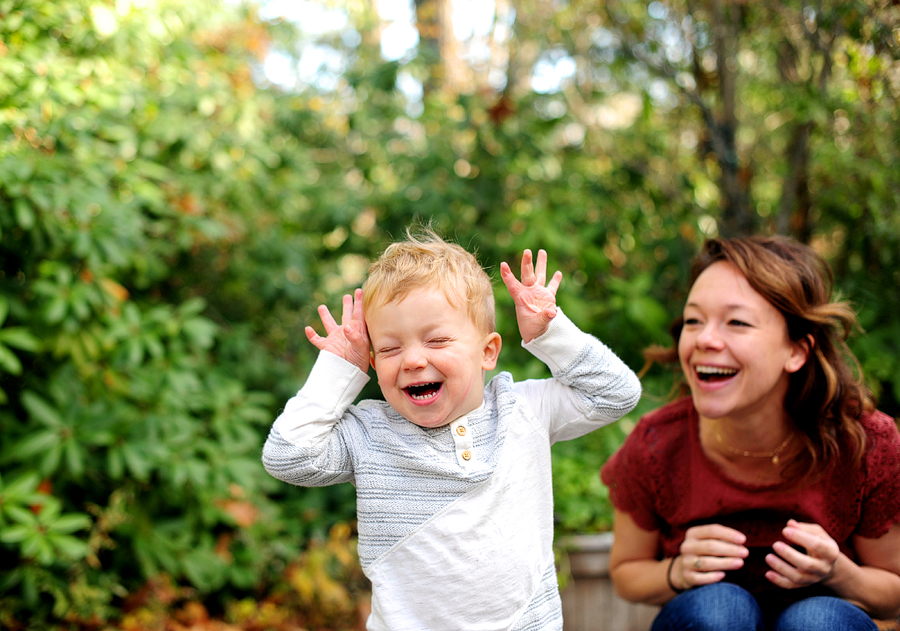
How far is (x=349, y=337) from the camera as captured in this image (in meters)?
1.35

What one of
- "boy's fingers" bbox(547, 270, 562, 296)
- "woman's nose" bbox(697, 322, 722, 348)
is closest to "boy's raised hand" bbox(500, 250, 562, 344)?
"boy's fingers" bbox(547, 270, 562, 296)

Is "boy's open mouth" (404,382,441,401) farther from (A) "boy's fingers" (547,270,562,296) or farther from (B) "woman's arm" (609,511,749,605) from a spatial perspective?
(B) "woman's arm" (609,511,749,605)

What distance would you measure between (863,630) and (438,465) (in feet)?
3.15

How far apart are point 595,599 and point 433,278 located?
1571mm

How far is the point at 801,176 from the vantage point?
3.20 meters

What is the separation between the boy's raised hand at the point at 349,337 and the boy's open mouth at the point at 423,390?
11 centimetres

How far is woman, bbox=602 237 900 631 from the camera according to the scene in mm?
1528

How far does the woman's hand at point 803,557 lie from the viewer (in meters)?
1.46

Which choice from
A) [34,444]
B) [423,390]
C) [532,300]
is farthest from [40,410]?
[532,300]

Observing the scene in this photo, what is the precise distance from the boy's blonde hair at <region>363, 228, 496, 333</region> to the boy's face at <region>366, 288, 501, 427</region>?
0.02m

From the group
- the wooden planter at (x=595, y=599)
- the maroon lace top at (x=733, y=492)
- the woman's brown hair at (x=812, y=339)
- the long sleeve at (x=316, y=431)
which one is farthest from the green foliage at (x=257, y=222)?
the long sleeve at (x=316, y=431)

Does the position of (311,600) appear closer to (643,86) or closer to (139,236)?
(139,236)

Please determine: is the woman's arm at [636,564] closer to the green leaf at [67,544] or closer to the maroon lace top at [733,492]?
the maroon lace top at [733,492]

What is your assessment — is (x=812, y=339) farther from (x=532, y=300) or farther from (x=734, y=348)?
(x=532, y=300)
